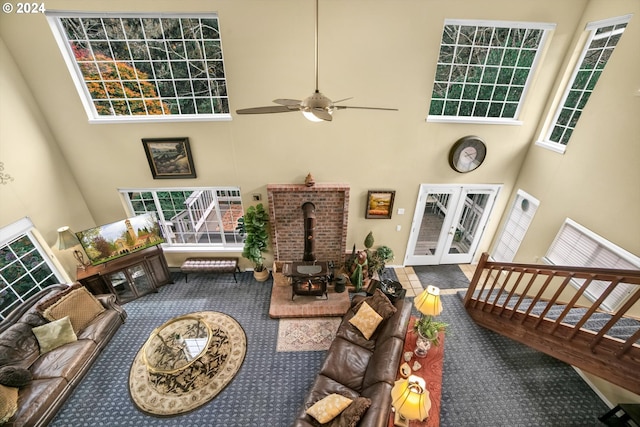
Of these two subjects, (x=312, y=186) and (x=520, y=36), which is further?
(x=312, y=186)

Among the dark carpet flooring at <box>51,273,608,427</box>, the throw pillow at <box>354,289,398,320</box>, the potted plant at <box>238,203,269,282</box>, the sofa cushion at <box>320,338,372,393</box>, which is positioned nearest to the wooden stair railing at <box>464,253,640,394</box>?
the dark carpet flooring at <box>51,273,608,427</box>

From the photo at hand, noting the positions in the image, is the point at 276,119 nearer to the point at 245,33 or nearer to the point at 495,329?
the point at 245,33

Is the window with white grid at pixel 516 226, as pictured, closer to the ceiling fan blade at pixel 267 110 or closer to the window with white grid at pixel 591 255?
the window with white grid at pixel 591 255

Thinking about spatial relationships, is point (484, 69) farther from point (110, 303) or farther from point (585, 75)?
point (110, 303)

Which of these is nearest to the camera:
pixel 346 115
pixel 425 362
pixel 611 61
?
pixel 425 362

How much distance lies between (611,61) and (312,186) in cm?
523

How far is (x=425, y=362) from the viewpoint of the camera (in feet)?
12.3

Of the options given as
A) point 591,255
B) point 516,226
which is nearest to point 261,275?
point 516,226

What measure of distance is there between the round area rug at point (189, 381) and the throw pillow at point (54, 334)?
1109 millimetres

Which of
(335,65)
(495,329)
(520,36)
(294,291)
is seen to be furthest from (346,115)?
(495,329)

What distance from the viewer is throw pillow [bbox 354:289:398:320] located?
14.4 ft

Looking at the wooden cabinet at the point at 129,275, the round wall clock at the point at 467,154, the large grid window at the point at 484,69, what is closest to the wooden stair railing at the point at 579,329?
the round wall clock at the point at 467,154

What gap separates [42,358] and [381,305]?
17.9ft

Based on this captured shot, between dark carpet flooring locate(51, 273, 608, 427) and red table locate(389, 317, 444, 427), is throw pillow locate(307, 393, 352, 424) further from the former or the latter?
dark carpet flooring locate(51, 273, 608, 427)
